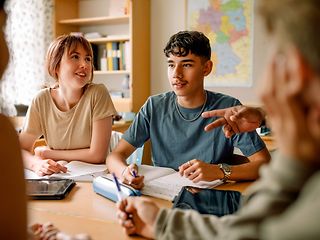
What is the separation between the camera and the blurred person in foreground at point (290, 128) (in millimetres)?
423

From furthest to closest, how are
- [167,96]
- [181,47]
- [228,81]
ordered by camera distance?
[228,81]
[167,96]
[181,47]

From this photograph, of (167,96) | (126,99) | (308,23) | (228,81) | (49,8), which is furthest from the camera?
(49,8)

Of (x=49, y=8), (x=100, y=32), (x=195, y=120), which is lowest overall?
A: (x=195, y=120)

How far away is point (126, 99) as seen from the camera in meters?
4.08

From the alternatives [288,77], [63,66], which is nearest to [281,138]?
[288,77]

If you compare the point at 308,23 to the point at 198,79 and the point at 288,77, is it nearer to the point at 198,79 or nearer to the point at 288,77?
the point at 288,77

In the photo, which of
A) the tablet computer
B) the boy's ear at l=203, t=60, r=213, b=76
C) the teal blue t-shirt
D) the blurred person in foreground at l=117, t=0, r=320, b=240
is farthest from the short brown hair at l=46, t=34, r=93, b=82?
the blurred person in foreground at l=117, t=0, r=320, b=240

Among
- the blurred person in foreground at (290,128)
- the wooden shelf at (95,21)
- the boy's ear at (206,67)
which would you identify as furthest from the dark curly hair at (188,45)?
the wooden shelf at (95,21)

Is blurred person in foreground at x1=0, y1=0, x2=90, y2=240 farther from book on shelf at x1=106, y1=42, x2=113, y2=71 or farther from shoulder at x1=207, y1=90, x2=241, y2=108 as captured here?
book on shelf at x1=106, y1=42, x2=113, y2=71

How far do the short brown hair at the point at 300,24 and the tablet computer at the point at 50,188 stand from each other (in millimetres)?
967

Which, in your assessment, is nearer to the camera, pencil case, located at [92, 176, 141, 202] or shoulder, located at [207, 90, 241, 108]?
pencil case, located at [92, 176, 141, 202]

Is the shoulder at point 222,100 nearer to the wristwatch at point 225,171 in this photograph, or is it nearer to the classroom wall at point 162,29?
the wristwatch at point 225,171

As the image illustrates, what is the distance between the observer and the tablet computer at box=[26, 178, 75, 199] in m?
1.21

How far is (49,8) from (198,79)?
3.15 m
